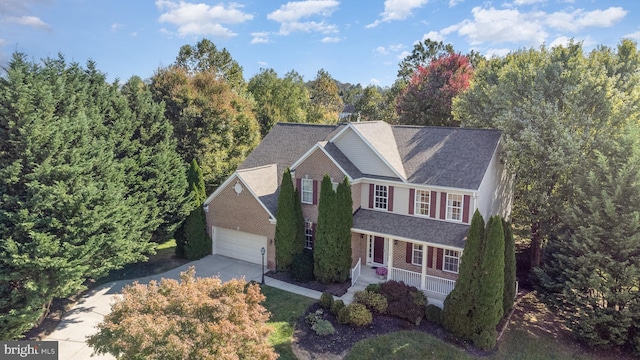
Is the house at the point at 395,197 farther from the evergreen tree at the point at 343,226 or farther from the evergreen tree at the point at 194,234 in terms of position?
the evergreen tree at the point at 343,226

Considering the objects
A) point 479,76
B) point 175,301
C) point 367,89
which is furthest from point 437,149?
point 367,89

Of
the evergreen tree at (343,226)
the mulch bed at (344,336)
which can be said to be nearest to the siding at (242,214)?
the evergreen tree at (343,226)

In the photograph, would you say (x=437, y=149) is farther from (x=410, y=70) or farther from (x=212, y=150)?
(x=410, y=70)

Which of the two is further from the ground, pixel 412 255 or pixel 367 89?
pixel 367 89

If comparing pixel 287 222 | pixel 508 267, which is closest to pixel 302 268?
pixel 287 222

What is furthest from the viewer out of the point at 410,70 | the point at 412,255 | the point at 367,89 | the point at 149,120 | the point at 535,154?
the point at 367,89

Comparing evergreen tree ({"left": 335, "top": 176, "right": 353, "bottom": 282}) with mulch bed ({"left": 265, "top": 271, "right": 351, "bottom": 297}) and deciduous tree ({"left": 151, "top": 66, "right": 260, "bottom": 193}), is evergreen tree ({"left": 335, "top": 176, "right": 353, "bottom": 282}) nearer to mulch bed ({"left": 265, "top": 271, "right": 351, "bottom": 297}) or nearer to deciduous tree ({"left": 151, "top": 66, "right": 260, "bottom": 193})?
mulch bed ({"left": 265, "top": 271, "right": 351, "bottom": 297})
